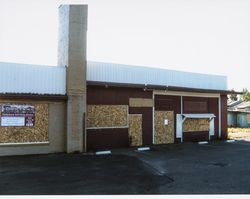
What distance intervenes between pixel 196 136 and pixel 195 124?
0.87m

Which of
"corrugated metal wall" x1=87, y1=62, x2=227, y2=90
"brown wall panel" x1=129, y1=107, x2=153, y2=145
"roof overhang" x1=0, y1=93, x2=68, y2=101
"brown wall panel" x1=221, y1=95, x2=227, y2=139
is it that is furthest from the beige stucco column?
"brown wall panel" x1=221, y1=95, x2=227, y2=139

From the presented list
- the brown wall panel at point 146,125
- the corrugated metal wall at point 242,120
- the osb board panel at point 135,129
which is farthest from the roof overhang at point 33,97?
the corrugated metal wall at point 242,120

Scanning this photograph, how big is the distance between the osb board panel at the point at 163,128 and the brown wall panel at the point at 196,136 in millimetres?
1321

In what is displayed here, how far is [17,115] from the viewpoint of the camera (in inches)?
631

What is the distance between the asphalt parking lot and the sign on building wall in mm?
1815

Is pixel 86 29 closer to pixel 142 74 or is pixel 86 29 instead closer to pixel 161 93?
pixel 142 74

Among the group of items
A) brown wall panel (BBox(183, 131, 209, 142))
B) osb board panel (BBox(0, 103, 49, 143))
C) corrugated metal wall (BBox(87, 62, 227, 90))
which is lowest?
brown wall panel (BBox(183, 131, 209, 142))

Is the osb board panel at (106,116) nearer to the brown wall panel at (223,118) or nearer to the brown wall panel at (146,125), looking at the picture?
the brown wall panel at (146,125)

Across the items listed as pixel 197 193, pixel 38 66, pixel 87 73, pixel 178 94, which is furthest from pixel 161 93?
pixel 197 193

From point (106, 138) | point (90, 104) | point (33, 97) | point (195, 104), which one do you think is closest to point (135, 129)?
point (106, 138)

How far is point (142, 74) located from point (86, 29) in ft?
17.0

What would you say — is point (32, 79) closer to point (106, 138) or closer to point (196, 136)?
point (106, 138)

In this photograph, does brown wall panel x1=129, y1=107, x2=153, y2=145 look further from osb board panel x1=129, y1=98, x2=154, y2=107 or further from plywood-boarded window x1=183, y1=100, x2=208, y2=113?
plywood-boarded window x1=183, y1=100, x2=208, y2=113

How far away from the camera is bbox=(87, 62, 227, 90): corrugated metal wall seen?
19.1 metres
